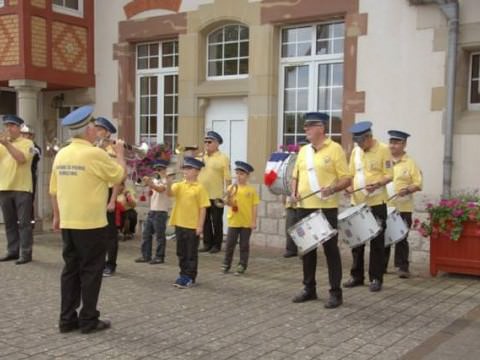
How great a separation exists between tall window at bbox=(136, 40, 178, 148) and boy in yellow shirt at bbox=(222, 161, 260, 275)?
4002 mm

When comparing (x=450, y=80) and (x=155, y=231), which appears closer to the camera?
(x=450, y=80)

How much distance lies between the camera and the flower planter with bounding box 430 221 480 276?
6.93 meters

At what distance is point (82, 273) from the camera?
473 centimetres

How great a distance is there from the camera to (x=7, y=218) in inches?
312

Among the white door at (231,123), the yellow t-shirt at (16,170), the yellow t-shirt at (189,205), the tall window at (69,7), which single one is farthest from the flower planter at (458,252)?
the tall window at (69,7)

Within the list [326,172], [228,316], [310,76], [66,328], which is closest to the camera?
[66,328]

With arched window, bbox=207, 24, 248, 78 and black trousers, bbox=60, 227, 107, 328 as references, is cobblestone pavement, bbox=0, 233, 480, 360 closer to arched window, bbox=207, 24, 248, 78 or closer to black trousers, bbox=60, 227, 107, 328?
black trousers, bbox=60, 227, 107, 328

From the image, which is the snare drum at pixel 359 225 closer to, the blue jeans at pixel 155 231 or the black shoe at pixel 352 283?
the black shoe at pixel 352 283

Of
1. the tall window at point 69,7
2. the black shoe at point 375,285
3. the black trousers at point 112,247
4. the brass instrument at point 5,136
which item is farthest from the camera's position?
the tall window at point 69,7

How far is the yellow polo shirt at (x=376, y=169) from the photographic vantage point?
6418 mm

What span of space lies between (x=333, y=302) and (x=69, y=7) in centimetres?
820

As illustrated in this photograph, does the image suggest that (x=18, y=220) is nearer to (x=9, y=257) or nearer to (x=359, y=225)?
(x=9, y=257)

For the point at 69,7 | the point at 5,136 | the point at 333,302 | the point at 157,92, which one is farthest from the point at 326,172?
the point at 69,7

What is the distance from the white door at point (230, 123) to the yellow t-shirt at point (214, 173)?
109 centimetres
